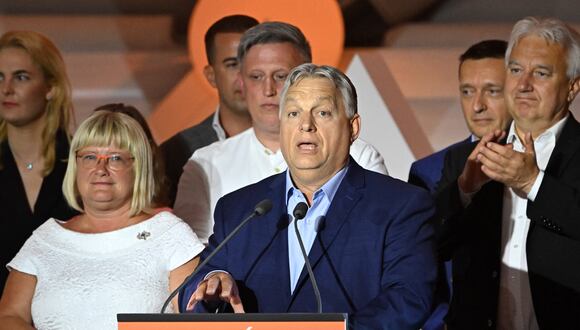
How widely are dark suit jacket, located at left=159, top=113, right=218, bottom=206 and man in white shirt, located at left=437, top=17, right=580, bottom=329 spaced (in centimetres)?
141

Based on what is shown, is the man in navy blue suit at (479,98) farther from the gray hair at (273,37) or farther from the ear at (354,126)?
the ear at (354,126)

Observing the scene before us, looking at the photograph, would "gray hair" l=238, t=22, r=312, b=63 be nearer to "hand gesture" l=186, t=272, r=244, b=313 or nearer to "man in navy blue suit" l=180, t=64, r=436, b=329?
"man in navy blue suit" l=180, t=64, r=436, b=329

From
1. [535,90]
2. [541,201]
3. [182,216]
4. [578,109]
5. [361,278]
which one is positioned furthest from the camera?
[578,109]

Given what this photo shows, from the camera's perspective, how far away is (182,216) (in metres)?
4.42

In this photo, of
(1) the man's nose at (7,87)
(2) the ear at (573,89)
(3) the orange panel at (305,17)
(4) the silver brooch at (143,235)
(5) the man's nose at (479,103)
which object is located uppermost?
(3) the orange panel at (305,17)

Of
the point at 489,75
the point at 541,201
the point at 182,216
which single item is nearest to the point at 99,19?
the point at 182,216

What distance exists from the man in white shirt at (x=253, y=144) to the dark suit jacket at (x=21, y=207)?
50cm

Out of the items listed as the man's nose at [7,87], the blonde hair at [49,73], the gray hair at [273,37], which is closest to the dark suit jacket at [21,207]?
the blonde hair at [49,73]

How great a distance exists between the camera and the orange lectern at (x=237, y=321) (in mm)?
2705

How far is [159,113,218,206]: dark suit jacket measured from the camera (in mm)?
5008

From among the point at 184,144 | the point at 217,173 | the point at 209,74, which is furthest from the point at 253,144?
the point at 209,74

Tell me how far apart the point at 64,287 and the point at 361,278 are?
1146mm

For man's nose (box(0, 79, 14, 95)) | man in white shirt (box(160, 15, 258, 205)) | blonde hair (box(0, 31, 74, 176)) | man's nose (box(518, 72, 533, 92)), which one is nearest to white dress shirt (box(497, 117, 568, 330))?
man's nose (box(518, 72, 533, 92))

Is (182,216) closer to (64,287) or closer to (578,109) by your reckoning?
(64,287)
